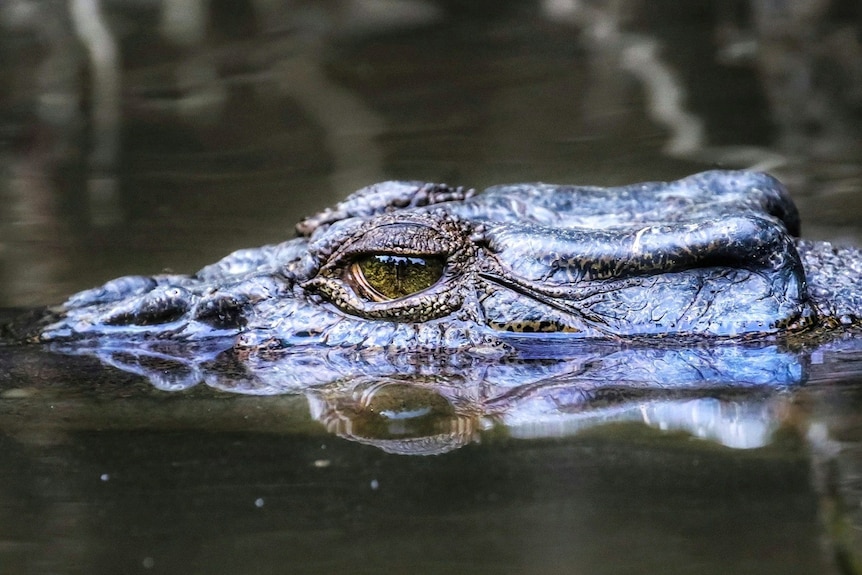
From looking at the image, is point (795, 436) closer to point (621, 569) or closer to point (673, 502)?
point (673, 502)

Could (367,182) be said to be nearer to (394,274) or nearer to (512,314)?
(394,274)

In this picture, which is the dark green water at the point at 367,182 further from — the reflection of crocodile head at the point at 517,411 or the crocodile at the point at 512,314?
the crocodile at the point at 512,314

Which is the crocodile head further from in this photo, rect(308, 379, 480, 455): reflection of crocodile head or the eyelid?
rect(308, 379, 480, 455): reflection of crocodile head

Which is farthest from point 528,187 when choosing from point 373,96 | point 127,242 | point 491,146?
point 373,96

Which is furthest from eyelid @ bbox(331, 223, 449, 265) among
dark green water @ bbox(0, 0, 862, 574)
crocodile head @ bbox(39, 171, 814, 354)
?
dark green water @ bbox(0, 0, 862, 574)

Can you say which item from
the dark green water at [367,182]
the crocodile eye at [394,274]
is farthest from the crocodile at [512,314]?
the dark green water at [367,182]

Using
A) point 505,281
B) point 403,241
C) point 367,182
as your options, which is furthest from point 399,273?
point 367,182
